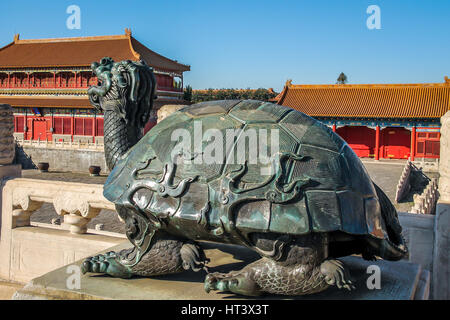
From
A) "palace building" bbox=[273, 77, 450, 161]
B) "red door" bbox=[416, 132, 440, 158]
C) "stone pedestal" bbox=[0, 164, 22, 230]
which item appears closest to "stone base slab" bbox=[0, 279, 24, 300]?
"stone pedestal" bbox=[0, 164, 22, 230]

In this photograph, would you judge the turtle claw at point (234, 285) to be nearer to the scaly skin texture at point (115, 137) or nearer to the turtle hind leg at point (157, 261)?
the turtle hind leg at point (157, 261)

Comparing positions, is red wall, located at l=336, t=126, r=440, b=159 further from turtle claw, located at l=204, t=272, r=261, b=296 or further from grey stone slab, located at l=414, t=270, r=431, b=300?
turtle claw, located at l=204, t=272, r=261, b=296

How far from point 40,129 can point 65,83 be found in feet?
11.0

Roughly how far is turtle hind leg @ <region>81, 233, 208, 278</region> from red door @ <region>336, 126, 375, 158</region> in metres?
23.3

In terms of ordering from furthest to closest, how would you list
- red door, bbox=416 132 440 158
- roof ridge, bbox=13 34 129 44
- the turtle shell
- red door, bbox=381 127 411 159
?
1. roof ridge, bbox=13 34 129 44
2. red door, bbox=381 127 411 159
3. red door, bbox=416 132 440 158
4. the turtle shell

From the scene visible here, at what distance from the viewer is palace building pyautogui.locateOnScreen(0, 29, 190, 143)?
2661 centimetres

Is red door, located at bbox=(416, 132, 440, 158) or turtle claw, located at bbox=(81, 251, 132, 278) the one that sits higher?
red door, located at bbox=(416, 132, 440, 158)

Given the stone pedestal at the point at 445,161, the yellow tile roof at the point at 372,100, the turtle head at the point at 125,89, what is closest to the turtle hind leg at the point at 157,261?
the turtle head at the point at 125,89

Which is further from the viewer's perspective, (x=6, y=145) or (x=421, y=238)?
(x=6, y=145)

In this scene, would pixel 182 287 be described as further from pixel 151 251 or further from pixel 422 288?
pixel 422 288

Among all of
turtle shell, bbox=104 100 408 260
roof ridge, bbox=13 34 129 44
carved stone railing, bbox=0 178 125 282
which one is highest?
roof ridge, bbox=13 34 129 44

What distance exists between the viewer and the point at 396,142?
934 inches

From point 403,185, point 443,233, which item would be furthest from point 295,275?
point 403,185

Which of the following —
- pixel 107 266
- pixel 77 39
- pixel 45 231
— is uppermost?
pixel 77 39
